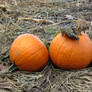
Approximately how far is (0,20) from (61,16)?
1.40m

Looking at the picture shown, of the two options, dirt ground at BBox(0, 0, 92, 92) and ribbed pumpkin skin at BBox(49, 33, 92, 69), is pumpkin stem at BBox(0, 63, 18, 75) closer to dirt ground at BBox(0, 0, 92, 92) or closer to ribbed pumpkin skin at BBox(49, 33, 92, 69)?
dirt ground at BBox(0, 0, 92, 92)

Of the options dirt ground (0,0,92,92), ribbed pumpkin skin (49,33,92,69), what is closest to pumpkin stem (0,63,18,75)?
dirt ground (0,0,92,92)

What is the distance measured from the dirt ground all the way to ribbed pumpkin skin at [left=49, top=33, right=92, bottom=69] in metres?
0.11

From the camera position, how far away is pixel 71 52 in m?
2.88

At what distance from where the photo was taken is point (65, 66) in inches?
117

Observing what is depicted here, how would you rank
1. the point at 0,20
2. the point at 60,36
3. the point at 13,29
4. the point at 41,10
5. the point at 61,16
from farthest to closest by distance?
the point at 41,10 < the point at 61,16 < the point at 0,20 < the point at 13,29 < the point at 60,36

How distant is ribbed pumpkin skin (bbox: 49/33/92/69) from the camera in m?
2.89

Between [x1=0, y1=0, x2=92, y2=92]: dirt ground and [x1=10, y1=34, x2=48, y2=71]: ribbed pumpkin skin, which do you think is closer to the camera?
[x1=0, y1=0, x2=92, y2=92]: dirt ground

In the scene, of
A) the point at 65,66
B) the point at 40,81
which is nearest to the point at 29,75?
the point at 40,81

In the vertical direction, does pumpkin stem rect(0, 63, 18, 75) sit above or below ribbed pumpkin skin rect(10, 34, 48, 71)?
below

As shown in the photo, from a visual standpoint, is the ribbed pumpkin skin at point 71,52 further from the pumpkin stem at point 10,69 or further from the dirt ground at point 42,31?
the pumpkin stem at point 10,69

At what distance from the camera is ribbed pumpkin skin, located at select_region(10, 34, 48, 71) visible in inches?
115

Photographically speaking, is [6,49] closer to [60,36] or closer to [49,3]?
[60,36]

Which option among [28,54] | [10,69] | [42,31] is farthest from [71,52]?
[42,31]
